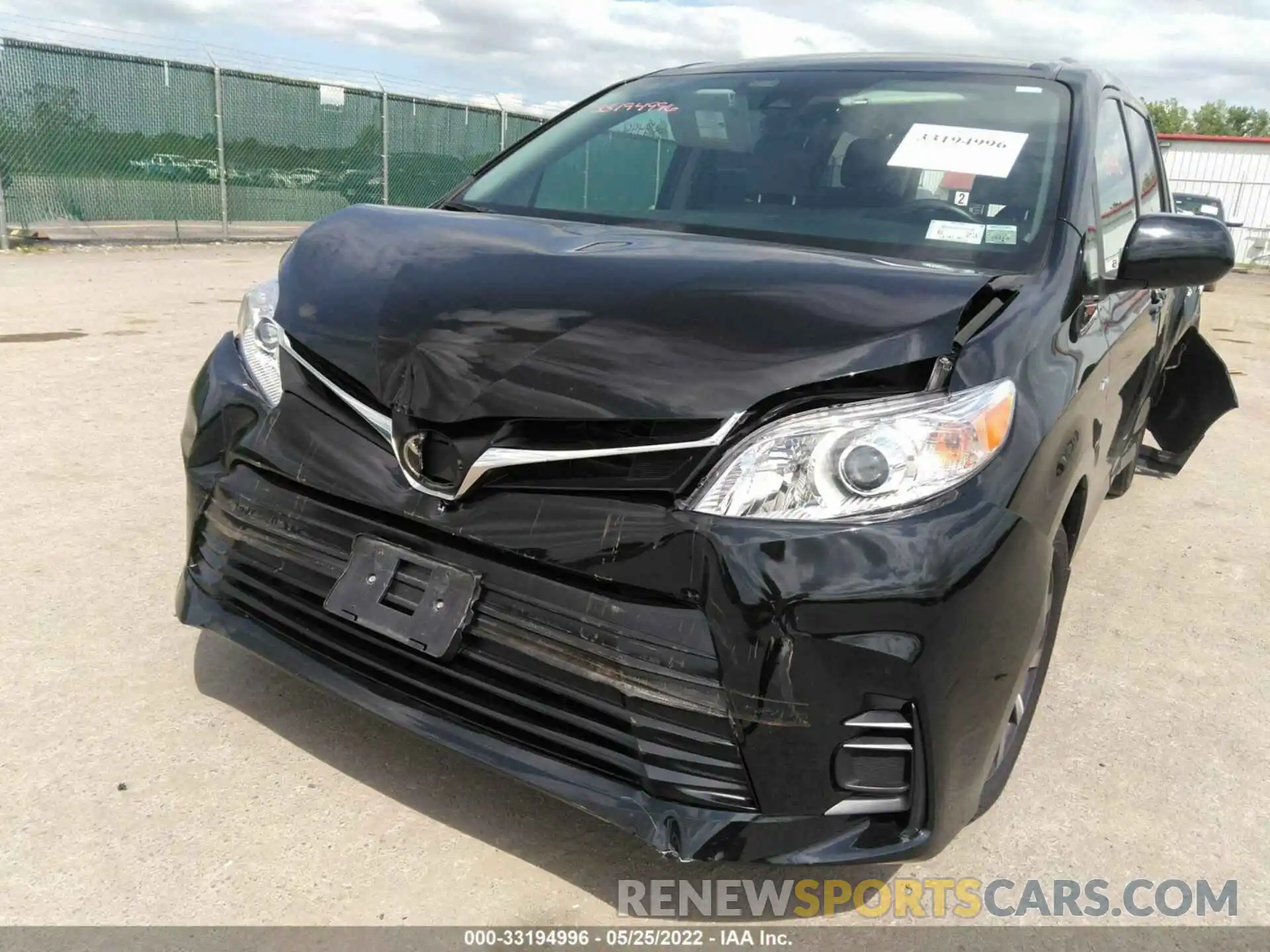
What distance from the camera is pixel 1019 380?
1877 millimetres

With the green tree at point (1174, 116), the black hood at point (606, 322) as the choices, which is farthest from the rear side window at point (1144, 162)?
the green tree at point (1174, 116)

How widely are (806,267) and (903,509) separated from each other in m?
0.56

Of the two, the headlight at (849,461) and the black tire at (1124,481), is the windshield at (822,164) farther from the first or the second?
the black tire at (1124,481)

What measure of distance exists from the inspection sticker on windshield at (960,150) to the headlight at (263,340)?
5.02 feet

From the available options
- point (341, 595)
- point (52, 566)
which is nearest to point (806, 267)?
point (341, 595)

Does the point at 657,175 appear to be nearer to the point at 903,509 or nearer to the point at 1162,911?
the point at 903,509

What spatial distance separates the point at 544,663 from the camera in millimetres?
1754

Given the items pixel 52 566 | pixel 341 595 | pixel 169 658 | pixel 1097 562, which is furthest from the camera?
pixel 1097 562

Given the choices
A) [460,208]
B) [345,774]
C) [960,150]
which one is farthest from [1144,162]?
[345,774]

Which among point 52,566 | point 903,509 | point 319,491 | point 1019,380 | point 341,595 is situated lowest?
point 52,566

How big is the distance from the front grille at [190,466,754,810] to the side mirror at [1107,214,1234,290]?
148 centimetres

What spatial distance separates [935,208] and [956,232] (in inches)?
4.7

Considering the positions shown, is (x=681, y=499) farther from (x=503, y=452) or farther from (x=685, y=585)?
(x=503, y=452)

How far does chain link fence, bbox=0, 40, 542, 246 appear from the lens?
1169 centimetres
